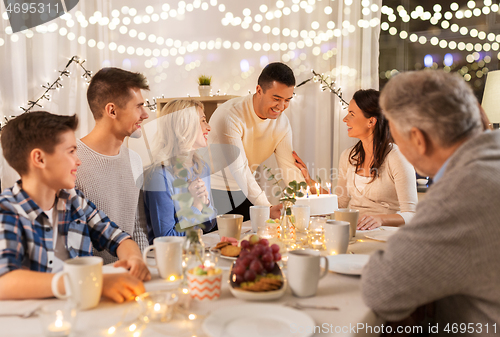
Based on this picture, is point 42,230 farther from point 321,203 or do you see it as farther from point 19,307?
point 321,203

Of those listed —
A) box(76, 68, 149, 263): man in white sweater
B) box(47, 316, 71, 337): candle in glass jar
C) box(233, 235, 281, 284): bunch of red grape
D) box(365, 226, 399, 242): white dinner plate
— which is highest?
box(76, 68, 149, 263): man in white sweater

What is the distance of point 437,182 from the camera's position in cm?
91

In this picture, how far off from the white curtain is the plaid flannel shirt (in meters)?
2.25

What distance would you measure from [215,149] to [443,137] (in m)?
2.03

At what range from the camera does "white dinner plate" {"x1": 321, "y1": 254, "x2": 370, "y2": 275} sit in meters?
1.15

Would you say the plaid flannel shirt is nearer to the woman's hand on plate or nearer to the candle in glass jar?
the candle in glass jar

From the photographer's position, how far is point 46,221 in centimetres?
118

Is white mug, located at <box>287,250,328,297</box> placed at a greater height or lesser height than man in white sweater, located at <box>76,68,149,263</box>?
lesser

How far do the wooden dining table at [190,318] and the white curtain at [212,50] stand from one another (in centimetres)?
254

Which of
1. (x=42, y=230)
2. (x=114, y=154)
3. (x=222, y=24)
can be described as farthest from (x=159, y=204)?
(x=222, y=24)

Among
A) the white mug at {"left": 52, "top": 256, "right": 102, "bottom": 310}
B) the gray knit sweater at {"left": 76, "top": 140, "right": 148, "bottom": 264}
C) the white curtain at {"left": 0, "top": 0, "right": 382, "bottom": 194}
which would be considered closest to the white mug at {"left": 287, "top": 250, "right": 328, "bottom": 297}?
the white mug at {"left": 52, "top": 256, "right": 102, "bottom": 310}

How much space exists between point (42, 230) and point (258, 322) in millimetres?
678

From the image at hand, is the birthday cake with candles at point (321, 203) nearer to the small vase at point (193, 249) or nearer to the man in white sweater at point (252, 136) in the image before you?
the man in white sweater at point (252, 136)

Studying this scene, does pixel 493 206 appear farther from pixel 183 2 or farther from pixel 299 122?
pixel 183 2
